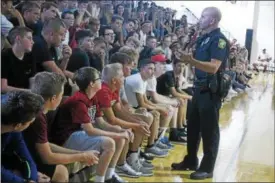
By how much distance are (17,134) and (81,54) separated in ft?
3.35

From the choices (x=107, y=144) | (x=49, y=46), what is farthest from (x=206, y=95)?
(x=49, y=46)

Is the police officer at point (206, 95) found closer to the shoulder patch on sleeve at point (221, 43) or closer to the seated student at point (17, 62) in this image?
the shoulder patch on sleeve at point (221, 43)

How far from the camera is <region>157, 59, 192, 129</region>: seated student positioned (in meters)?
2.80

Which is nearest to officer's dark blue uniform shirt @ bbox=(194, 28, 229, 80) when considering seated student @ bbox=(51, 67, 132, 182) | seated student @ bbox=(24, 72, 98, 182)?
seated student @ bbox=(51, 67, 132, 182)

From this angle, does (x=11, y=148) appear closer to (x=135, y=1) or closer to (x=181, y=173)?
(x=181, y=173)

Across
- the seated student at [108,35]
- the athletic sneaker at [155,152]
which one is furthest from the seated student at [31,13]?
the athletic sneaker at [155,152]

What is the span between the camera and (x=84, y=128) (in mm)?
1777

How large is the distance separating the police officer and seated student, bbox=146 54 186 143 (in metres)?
0.47

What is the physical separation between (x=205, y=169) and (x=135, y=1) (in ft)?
5.32

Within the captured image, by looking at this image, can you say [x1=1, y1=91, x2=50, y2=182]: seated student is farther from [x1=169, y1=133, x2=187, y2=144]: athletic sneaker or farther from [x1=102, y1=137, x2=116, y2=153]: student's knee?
[x1=169, y1=133, x2=187, y2=144]: athletic sneaker

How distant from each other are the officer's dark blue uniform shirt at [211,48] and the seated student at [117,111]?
1.31 feet

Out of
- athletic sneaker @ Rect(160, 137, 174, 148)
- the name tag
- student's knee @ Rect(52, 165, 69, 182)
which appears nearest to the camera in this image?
student's knee @ Rect(52, 165, 69, 182)

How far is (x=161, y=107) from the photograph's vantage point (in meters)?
2.62

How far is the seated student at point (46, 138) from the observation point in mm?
1440
